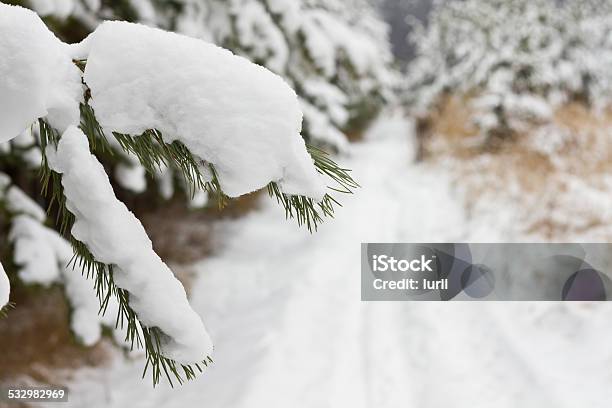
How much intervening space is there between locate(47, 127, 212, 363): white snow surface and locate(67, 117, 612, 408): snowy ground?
106 inches

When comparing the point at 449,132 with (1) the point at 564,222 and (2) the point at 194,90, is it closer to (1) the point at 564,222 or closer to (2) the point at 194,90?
(1) the point at 564,222

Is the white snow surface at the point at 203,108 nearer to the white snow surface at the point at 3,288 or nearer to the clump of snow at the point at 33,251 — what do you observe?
the white snow surface at the point at 3,288

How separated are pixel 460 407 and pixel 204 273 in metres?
4.22

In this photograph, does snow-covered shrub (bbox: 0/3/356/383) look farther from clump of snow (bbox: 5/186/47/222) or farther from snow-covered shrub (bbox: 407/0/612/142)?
snow-covered shrub (bbox: 407/0/612/142)

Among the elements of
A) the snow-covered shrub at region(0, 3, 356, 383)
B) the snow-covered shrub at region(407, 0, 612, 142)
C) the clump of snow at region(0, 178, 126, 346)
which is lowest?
the clump of snow at region(0, 178, 126, 346)

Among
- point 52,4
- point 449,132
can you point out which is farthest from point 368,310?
point 449,132

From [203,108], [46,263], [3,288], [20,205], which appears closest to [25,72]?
[203,108]

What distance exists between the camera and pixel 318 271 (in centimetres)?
650

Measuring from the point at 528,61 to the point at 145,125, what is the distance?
13.4 m

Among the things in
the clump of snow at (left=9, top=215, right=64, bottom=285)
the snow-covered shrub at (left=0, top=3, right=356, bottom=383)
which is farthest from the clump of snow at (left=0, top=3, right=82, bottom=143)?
the clump of snow at (left=9, top=215, right=64, bottom=285)

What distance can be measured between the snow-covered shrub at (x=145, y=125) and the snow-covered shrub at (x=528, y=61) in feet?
36.5

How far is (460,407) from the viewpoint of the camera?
3660 mm

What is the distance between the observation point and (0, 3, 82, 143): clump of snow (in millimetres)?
945

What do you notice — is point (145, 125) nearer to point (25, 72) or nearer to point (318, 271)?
point (25, 72)
